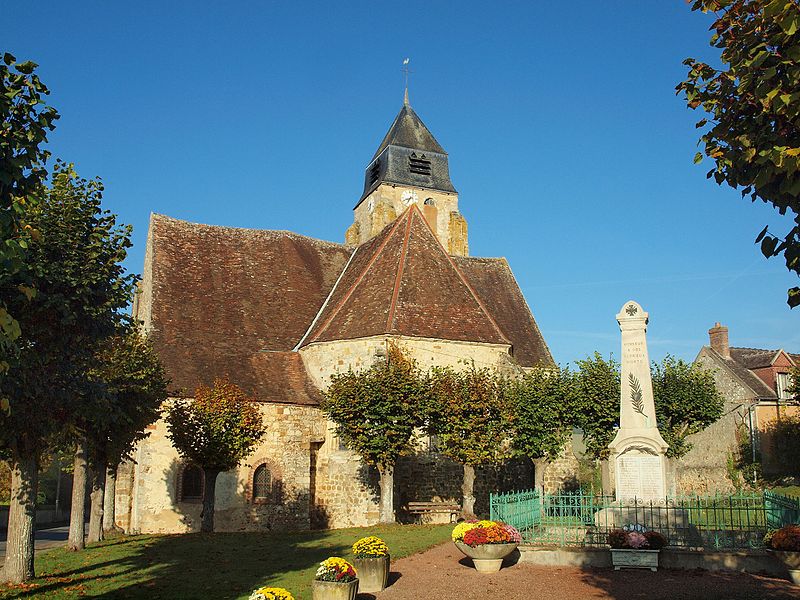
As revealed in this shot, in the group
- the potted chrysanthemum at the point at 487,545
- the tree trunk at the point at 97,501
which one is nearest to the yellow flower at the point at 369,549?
the potted chrysanthemum at the point at 487,545

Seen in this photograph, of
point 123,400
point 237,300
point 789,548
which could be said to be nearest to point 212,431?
point 123,400

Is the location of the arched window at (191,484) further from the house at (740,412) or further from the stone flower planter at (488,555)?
the house at (740,412)

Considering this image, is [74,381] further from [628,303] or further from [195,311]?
[195,311]

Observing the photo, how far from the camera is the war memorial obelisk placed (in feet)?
48.9

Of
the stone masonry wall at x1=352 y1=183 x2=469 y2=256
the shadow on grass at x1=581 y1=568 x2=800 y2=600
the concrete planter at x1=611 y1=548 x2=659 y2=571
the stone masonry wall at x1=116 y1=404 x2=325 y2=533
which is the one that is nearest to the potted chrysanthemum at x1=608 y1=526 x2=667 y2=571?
the concrete planter at x1=611 y1=548 x2=659 y2=571

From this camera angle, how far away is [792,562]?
1130 centimetres

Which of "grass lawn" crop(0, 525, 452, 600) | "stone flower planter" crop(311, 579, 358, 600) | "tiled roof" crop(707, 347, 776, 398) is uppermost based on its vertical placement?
"tiled roof" crop(707, 347, 776, 398)

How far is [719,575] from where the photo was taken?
468 inches

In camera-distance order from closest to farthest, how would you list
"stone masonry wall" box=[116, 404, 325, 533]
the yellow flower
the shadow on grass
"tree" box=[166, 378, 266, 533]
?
the shadow on grass → the yellow flower → "tree" box=[166, 378, 266, 533] → "stone masonry wall" box=[116, 404, 325, 533]

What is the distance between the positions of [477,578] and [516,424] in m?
10.3

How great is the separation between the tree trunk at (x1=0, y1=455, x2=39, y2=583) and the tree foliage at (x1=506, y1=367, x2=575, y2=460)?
13558 millimetres

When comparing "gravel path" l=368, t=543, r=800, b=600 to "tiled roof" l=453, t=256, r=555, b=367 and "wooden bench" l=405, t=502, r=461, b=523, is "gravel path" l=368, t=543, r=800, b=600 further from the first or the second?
"tiled roof" l=453, t=256, r=555, b=367

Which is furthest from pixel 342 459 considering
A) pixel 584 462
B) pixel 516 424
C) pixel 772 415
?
pixel 772 415

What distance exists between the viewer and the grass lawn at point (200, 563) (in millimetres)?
11453
